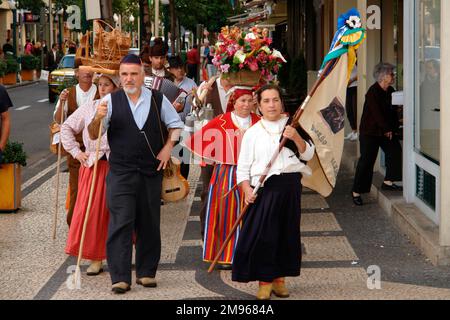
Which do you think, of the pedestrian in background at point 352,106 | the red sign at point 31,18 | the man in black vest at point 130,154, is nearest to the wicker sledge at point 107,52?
the man in black vest at point 130,154

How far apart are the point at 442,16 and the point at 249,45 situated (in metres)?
1.74

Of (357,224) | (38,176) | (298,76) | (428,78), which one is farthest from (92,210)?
(298,76)

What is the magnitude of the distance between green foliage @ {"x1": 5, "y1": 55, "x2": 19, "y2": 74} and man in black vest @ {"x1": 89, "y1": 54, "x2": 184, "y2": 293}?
37.0 metres

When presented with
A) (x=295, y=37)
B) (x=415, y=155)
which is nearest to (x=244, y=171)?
(x=415, y=155)

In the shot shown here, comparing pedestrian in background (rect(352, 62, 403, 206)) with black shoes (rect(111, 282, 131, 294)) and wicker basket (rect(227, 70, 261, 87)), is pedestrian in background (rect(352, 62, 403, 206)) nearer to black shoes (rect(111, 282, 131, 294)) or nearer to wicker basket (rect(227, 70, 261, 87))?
wicker basket (rect(227, 70, 261, 87))

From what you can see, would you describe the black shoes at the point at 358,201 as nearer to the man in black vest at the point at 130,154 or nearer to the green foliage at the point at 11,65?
the man in black vest at the point at 130,154

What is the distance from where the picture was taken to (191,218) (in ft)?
38.1

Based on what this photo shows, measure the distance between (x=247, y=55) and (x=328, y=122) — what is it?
1.69 metres

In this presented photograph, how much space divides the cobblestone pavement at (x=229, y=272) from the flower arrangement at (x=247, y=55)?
1.70 m

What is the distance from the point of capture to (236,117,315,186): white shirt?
24.5 ft

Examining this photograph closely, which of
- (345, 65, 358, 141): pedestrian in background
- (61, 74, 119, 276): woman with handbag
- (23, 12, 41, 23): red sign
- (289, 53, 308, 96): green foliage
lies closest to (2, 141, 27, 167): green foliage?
(61, 74, 119, 276): woman with handbag

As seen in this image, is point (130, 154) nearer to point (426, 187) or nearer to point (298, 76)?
point (426, 187)

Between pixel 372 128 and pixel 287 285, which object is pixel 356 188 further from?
pixel 287 285

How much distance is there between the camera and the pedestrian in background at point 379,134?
12.0m
